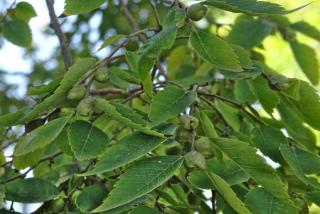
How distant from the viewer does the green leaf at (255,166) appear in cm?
112

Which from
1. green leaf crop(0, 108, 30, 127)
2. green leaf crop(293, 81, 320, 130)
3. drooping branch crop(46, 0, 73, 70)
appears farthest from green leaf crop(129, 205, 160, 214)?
drooping branch crop(46, 0, 73, 70)

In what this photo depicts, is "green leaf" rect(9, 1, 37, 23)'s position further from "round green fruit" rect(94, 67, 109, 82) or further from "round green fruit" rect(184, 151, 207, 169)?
"round green fruit" rect(184, 151, 207, 169)

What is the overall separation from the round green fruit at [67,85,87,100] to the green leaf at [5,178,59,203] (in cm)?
18

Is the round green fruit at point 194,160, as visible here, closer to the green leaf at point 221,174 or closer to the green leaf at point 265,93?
the green leaf at point 221,174

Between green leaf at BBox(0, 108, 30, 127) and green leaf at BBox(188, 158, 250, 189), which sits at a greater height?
green leaf at BBox(0, 108, 30, 127)

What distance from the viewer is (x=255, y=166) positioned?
44.2 inches

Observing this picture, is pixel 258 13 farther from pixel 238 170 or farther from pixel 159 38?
pixel 238 170

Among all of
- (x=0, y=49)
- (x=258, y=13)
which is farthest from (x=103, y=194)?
(x=0, y=49)

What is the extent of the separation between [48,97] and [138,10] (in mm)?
1600

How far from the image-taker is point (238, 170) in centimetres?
121

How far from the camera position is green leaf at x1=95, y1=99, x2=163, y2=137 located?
1.11 meters

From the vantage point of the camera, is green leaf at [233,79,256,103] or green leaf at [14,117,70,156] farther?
green leaf at [233,79,256,103]

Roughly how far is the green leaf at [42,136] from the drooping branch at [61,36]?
52 cm

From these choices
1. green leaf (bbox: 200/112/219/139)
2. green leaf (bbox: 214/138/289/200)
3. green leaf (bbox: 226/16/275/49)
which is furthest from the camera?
green leaf (bbox: 226/16/275/49)
